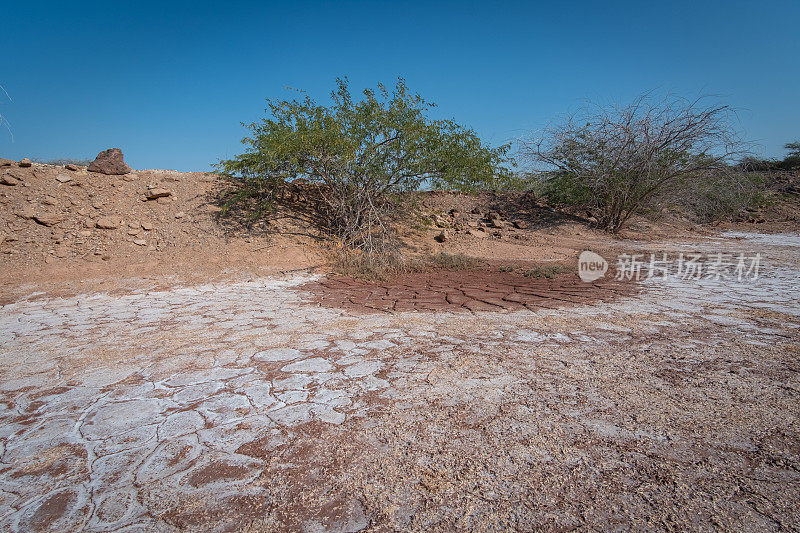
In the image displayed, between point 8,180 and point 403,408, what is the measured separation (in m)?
8.78

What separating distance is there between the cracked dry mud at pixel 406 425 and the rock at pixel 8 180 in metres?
5.33

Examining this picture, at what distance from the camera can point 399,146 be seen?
727 centimetres

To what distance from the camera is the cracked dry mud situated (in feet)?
4.82

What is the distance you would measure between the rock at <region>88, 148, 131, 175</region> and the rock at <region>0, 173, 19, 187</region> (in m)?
1.13

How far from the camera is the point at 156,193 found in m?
7.78

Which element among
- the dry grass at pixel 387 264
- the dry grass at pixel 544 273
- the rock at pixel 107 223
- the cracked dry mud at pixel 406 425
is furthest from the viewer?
the rock at pixel 107 223

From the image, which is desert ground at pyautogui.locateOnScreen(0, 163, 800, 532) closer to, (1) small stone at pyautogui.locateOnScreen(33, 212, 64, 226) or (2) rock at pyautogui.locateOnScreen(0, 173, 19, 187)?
(1) small stone at pyautogui.locateOnScreen(33, 212, 64, 226)

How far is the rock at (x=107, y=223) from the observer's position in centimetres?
684

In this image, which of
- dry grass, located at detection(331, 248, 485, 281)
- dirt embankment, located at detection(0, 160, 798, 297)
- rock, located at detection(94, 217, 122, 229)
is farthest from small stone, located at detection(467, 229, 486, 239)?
rock, located at detection(94, 217, 122, 229)

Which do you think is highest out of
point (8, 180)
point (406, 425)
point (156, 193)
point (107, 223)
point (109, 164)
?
point (109, 164)

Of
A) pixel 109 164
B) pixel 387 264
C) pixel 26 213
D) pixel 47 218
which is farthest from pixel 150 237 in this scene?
pixel 387 264

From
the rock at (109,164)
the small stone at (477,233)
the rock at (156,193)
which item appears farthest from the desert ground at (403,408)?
the small stone at (477,233)

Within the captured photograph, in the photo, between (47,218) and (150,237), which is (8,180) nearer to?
(47,218)

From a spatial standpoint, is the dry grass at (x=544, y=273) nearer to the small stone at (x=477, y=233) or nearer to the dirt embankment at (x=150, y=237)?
the dirt embankment at (x=150, y=237)
